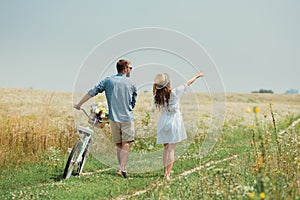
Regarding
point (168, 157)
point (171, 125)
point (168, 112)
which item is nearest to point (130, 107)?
point (168, 112)

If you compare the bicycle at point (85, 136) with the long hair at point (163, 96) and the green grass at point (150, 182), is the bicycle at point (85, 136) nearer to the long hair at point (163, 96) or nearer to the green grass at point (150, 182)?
the green grass at point (150, 182)

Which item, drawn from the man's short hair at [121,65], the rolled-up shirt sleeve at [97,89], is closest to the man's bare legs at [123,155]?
the rolled-up shirt sleeve at [97,89]

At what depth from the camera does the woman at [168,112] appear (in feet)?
30.8

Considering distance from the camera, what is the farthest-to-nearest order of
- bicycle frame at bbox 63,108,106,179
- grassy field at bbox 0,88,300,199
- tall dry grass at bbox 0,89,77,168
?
tall dry grass at bbox 0,89,77,168 → bicycle frame at bbox 63,108,106,179 → grassy field at bbox 0,88,300,199

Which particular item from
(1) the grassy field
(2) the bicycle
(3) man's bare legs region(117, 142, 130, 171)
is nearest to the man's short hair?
(2) the bicycle

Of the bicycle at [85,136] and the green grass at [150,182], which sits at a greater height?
the bicycle at [85,136]

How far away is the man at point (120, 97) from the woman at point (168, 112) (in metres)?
0.70

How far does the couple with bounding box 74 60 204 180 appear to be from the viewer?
9422 mm

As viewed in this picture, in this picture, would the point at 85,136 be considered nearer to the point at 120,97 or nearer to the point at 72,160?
the point at 72,160

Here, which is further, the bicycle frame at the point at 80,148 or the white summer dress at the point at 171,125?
the bicycle frame at the point at 80,148

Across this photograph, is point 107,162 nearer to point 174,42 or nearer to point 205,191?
point 174,42

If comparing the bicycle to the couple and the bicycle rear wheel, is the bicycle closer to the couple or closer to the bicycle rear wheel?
the bicycle rear wheel

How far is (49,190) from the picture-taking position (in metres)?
8.59

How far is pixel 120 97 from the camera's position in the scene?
32.5ft
